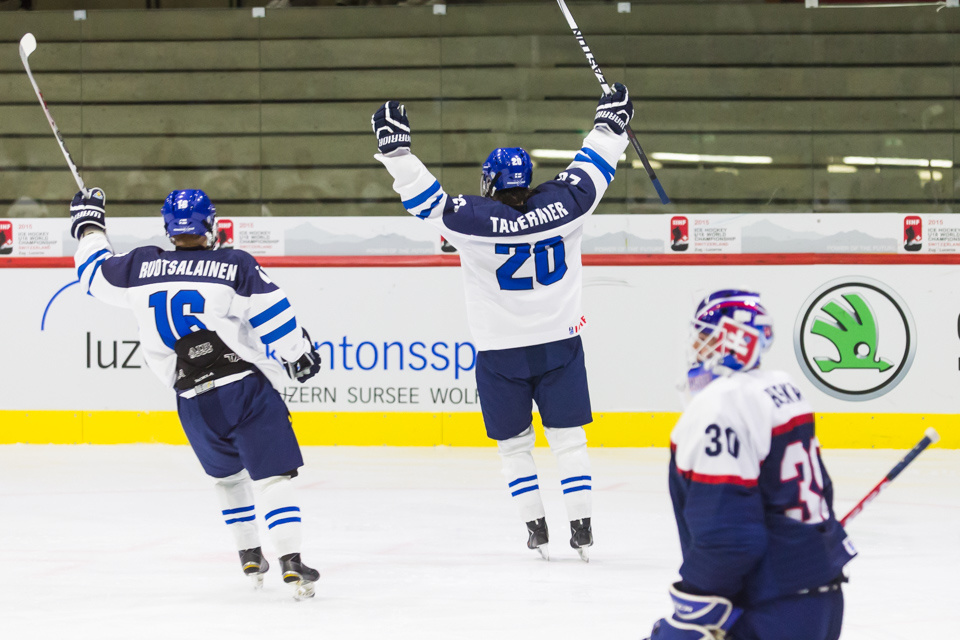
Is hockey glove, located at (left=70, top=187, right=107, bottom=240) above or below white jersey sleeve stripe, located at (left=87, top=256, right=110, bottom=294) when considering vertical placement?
above

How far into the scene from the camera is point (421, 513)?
4805mm

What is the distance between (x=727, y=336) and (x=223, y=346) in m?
1.91

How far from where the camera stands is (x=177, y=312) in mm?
3277

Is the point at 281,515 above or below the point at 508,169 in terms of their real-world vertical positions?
below

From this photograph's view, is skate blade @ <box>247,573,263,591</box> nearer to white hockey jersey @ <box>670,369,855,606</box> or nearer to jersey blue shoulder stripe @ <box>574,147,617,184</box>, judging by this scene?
jersey blue shoulder stripe @ <box>574,147,617,184</box>

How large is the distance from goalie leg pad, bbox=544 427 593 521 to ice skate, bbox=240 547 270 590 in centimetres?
99

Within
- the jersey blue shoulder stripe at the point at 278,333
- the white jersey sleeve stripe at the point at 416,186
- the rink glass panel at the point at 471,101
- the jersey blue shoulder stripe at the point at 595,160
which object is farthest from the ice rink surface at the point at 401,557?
the rink glass panel at the point at 471,101

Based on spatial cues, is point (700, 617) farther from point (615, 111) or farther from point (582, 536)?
point (615, 111)

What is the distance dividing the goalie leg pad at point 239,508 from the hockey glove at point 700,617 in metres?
1.98

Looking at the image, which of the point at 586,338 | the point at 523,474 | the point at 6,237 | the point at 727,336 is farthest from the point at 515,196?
the point at 6,237

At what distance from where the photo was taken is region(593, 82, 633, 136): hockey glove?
4059mm

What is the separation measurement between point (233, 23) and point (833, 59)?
3.78 m

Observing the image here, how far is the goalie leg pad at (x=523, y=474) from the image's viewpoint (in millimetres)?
3879

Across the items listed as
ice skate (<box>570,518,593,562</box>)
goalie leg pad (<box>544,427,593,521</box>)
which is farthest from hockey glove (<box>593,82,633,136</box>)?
ice skate (<box>570,518,593,562</box>)
